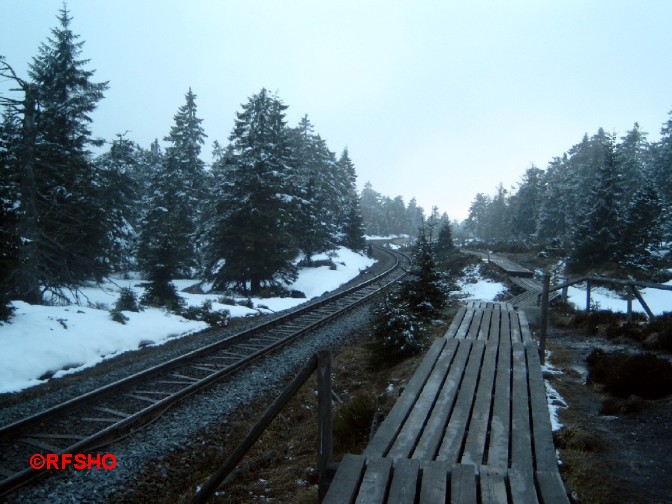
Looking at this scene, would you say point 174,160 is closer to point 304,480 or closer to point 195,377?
point 195,377

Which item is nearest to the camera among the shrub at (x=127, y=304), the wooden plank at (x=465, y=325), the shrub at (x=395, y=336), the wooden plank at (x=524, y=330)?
the wooden plank at (x=524, y=330)

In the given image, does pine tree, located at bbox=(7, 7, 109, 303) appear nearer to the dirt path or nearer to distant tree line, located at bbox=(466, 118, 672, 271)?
the dirt path

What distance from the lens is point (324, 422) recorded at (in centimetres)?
325

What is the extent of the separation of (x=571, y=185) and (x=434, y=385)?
5032 cm

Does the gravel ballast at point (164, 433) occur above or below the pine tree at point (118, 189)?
below

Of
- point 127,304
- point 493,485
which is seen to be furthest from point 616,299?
point 127,304

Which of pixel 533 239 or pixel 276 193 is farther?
pixel 533 239

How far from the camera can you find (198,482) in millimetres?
5512

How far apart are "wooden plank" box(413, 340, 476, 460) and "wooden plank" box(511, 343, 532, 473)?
0.59 metres

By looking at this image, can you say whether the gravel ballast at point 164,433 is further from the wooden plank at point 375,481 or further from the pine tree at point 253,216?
the pine tree at point 253,216

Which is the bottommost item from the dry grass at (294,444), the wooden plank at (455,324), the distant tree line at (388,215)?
the dry grass at (294,444)

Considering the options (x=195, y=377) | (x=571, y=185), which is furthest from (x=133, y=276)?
(x=571, y=185)

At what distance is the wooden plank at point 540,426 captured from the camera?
125 inches

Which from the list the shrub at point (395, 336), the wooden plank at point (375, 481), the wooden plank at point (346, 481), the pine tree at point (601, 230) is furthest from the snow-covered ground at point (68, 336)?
the pine tree at point (601, 230)
